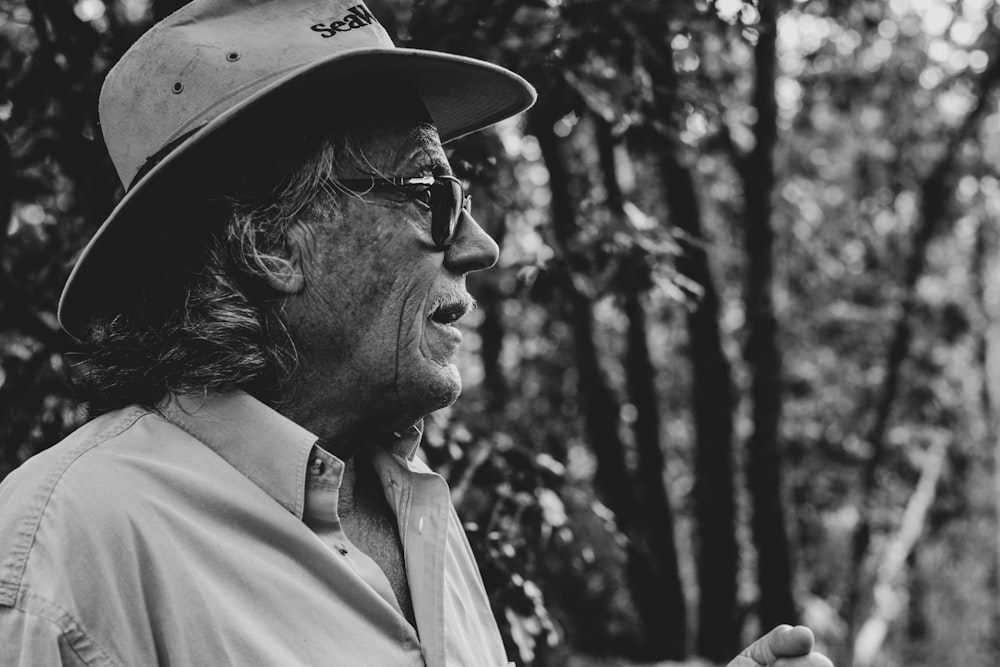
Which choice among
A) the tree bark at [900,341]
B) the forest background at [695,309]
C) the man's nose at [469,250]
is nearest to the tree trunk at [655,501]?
the forest background at [695,309]

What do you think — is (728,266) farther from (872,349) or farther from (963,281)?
(963,281)

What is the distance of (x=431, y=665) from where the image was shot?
1.59 metres

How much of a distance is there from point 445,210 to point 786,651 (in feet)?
3.03

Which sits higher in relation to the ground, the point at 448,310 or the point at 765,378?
the point at 448,310

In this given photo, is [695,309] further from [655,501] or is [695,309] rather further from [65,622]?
[65,622]

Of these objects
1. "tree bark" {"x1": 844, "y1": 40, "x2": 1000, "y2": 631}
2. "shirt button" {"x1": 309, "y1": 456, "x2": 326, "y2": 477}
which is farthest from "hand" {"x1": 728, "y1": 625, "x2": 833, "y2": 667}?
"tree bark" {"x1": 844, "y1": 40, "x2": 1000, "y2": 631}

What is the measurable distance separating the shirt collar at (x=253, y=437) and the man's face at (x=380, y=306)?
15cm

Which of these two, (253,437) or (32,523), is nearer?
(32,523)

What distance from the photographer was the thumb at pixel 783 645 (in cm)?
158

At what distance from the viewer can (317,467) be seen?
1.61m

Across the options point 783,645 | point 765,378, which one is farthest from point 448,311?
point 765,378

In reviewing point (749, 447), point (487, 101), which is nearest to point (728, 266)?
point (749, 447)

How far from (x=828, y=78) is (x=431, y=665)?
23.1 ft

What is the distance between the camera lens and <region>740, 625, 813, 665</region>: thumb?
1.58 meters
